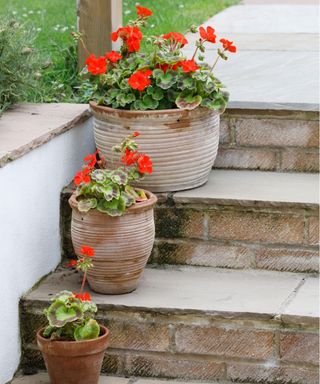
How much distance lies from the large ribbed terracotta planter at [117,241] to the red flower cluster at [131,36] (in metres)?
0.66

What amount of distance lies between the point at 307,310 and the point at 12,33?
1.59 meters

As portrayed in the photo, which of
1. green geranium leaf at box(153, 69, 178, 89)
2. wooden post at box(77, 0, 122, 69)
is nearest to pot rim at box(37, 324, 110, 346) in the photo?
green geranium leaf at box(153, 69, 178, 89)

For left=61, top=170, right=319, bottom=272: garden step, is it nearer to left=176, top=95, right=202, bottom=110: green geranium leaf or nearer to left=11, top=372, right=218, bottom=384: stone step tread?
left=176, top=95, right=202, bottom=110: green geranium leaf

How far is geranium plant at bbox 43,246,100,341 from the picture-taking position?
10.5 feet

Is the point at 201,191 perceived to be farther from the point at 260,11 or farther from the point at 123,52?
the point at 260,11

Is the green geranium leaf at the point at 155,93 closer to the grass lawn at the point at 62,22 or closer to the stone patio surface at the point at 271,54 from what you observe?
the stone patio surface at the point at 271,54

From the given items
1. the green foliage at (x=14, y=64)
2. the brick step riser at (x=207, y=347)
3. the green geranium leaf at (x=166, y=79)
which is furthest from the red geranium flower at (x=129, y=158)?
the green foliage at (x=14, y=64)

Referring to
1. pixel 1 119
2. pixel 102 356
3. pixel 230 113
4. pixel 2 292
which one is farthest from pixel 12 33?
pixel 102 356

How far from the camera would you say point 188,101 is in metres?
3.72

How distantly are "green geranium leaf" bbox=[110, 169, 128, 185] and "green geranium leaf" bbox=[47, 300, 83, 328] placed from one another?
0.45 m

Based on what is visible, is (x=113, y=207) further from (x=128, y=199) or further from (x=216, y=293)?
(x=216, y=293)

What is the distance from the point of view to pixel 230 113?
410 cm

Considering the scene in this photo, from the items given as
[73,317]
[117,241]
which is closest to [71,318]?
A: [73,317]

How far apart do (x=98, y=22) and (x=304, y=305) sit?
5.43 ft
